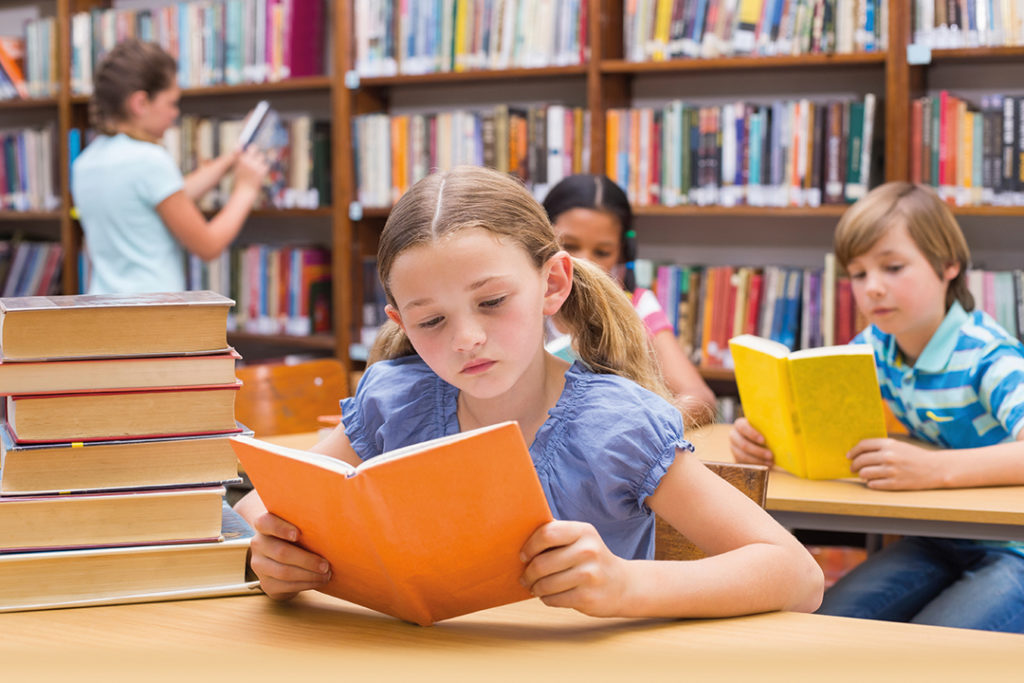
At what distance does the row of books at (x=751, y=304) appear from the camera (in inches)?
119

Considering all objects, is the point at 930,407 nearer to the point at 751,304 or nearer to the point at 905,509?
the point at 905,509

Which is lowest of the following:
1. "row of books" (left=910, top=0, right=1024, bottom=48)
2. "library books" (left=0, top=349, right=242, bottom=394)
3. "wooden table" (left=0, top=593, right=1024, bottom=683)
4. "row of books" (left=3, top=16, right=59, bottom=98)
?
"wooden table" (left=0, top=593, right=1024, bottom=683)

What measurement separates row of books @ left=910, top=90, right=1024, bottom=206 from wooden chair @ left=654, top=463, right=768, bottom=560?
1811 mm

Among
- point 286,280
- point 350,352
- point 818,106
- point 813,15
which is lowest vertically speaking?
point 350,352

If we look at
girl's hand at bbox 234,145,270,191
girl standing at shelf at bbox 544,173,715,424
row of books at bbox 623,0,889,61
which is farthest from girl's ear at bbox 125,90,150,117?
row of books at bbox 623,0,889,61

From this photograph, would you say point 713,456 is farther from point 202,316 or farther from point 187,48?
point 187,48

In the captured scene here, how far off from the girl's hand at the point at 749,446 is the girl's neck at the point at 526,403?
0.79 metres

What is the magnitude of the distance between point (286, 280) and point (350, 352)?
0.39 meters

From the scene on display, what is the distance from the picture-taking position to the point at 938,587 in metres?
1.92

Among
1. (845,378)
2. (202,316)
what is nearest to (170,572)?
(202,316)

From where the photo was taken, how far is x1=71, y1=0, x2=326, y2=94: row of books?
3.75 m

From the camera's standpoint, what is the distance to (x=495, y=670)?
80cm

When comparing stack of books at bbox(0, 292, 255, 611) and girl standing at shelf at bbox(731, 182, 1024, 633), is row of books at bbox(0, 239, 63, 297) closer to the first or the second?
girl standing at shelf at bbox(731, 182, 1024, 633)

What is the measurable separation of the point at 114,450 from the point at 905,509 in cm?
118
